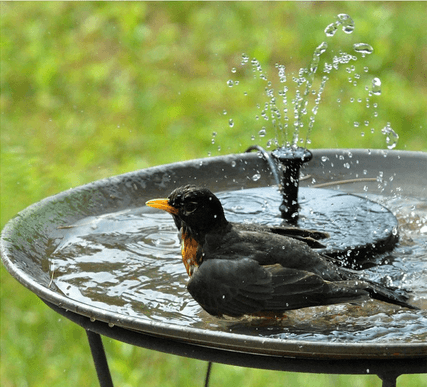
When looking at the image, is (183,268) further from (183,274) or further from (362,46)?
(362,46)

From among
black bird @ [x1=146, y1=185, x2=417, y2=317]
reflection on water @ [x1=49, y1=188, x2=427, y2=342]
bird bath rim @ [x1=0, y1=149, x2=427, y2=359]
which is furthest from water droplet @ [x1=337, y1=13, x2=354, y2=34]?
black bird @ [x1=146, y1=185, x2=417, y2=317]

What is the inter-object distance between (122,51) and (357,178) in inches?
197

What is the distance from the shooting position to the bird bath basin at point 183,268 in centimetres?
161

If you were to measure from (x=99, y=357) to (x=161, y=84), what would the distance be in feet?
16.6

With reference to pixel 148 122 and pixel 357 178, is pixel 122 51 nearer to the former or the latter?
pixel 148 122

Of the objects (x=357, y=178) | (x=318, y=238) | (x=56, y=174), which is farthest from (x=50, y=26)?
(x=318, y=238)

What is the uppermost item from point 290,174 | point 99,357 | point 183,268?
point 290,174

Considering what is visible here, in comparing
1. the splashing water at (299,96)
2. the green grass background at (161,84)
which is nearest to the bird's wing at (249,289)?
the splashing water at (299,96)

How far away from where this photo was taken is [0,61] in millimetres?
7273

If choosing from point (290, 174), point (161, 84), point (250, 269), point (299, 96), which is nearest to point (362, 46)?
point (299, 96)

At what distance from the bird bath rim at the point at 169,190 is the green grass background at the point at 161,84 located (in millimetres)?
1630

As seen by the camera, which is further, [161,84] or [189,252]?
[161,84]

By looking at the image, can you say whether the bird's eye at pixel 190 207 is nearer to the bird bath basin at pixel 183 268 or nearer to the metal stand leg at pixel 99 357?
the bird bath basin at pixel 183 268

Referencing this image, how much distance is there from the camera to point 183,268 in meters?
2.37
